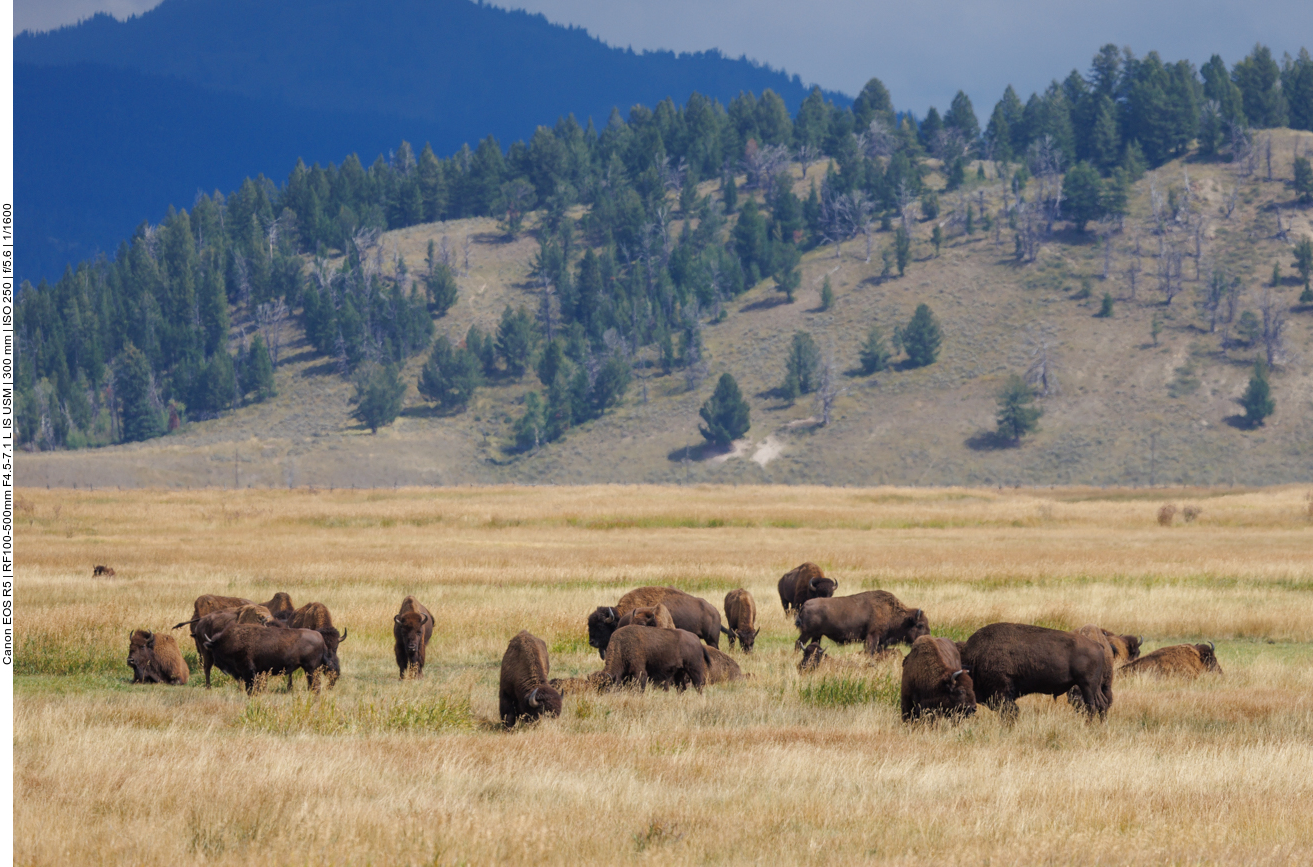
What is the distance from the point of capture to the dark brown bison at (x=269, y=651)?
1469 cm

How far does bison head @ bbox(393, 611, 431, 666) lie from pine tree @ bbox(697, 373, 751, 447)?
122537mm

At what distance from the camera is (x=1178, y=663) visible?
1623cm

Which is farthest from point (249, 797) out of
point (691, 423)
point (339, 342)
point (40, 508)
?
point (339, 342)

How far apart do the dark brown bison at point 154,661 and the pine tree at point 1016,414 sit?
12379 cm

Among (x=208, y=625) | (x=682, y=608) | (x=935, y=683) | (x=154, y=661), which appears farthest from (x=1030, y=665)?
(x=154, y=661)

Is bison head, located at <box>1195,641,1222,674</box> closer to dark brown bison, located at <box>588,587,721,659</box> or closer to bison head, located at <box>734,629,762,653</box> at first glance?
bison head, located at <box>734,629,762,653</box>

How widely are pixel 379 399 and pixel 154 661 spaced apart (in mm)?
136863

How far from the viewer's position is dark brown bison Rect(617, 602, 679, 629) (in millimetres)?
15695

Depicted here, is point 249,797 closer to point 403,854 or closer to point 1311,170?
point 403,854

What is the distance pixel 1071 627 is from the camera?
21.3m

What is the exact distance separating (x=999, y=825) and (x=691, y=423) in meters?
138

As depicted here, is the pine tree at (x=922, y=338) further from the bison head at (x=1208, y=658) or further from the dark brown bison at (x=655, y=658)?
the dark brown bison at (x=655, y=658)

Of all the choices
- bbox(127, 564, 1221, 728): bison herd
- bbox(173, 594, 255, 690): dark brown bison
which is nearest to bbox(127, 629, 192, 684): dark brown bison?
bbox(127, 564, 1221, 728): bison herd

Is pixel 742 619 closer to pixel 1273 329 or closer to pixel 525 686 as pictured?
pixel 525 686
